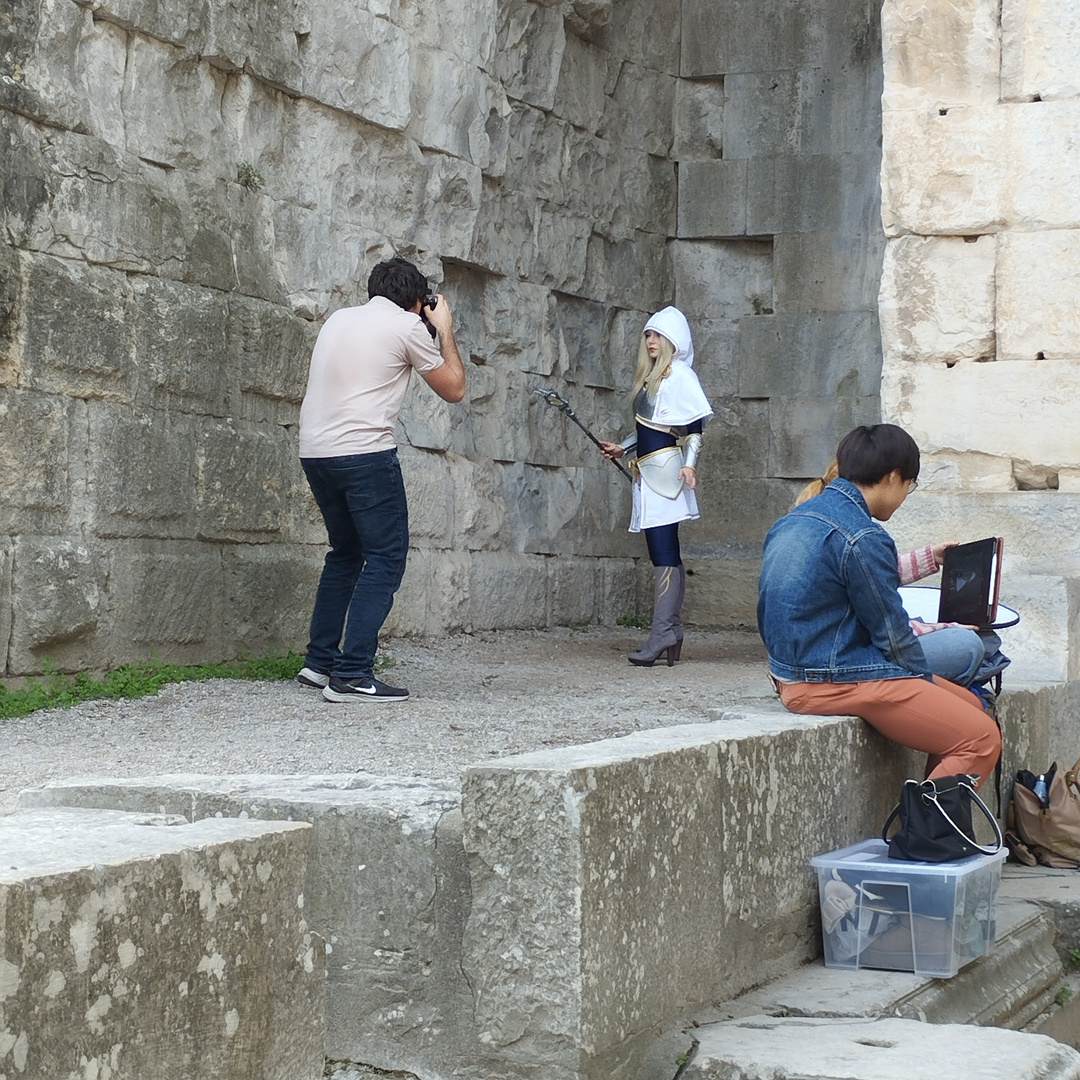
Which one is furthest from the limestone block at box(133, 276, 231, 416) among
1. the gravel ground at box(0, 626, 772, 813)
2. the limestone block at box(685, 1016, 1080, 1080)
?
the limestone block at box(685, 1016, 1080, 1080)

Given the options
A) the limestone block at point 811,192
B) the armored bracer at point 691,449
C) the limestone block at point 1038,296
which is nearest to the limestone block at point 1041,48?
the limestone block at point 1038,296

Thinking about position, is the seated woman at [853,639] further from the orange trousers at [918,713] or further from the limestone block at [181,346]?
the limestone block at [181,346]

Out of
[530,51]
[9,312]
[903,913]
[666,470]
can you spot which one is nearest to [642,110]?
[530,51]

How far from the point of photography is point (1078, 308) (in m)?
6.12

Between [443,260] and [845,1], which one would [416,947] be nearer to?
[443,260]

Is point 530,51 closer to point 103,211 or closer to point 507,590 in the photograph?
point 507,590

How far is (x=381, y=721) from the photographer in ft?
17.6

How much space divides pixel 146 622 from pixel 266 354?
4.63 ft

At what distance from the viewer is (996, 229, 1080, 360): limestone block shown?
6137 mm

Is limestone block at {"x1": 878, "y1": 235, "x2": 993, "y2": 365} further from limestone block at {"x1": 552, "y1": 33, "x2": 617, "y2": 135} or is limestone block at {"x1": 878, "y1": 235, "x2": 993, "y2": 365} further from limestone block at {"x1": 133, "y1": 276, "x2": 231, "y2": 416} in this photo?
limestone block at {"x1": 552, "y1": 33, "x2": 617, "y2": 135}

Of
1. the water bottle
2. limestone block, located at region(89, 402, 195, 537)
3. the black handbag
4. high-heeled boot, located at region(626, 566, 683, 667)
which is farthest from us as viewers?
high-heeled boot, located at region(626, 566, 683, 667)

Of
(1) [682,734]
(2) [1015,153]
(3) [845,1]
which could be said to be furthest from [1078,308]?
(3) [845,1]

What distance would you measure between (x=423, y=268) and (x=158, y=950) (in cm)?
696

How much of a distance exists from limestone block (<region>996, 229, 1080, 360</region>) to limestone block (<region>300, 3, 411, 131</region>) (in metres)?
3.33
